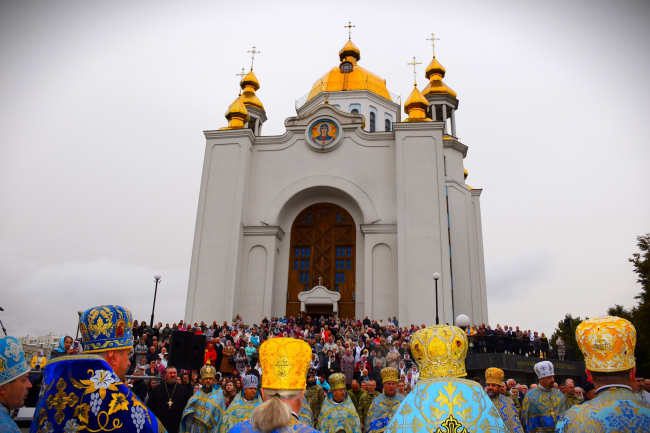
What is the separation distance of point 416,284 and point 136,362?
12.1m

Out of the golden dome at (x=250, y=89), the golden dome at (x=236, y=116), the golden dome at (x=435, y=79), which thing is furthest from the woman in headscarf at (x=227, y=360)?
the golden dome at (x=435, y=79)

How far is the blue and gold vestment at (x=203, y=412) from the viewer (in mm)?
6836

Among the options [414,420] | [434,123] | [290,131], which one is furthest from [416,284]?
[414,420]

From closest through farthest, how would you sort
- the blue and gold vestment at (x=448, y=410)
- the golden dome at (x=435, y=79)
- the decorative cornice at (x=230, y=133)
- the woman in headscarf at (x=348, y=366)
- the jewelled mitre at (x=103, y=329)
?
the blue and gold vestment at (x=448, y=410), the jewelled mitre at (x=103, y=329), the woman in headscarf at (x=348, y=366), the decorative cornice at (x=230, y=133), the golden dome at (x=435, y=79)

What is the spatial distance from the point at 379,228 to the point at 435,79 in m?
15.1

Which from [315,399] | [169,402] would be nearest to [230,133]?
[315,399]

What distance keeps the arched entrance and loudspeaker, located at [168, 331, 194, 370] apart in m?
14.7

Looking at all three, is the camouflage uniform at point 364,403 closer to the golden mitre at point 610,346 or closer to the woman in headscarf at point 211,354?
the golden mitre at point 610,346

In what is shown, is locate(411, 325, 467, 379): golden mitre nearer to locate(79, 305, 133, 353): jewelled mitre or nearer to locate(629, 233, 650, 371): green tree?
locate(79, 305, 133, 353): jewelled mitre

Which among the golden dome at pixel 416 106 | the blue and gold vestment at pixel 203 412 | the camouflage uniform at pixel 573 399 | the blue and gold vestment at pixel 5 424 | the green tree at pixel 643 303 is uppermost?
the golden dome at pixel 416 106

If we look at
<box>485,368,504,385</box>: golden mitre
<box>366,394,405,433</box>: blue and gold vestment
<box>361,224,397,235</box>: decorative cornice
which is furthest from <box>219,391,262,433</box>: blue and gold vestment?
<box>361,224,397,235</box>: decorative cornice

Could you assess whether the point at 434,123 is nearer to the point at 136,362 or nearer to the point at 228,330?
the point at 228,330

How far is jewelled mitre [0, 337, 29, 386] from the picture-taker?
309 centimetres

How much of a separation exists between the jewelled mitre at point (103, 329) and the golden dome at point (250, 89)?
30.9 metres
